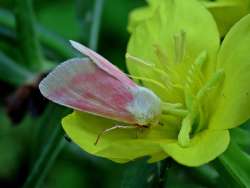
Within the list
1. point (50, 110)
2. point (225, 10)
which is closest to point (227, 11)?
point (225, 10)

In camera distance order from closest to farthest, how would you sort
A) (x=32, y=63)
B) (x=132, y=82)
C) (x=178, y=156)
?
(x=178, y=156), (x=132, y=82), (x=32, y=63)

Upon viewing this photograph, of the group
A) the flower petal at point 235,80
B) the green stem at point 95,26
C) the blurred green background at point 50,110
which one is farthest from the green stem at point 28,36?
the flower petal at point 235,80

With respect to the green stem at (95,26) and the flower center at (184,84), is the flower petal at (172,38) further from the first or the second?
the green stem at (95,26)

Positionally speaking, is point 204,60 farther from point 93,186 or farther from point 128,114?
point 93,186

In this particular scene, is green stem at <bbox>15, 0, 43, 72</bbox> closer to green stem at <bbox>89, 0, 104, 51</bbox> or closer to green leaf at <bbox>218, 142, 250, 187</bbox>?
green stem at <bbox>89, 0, 104, 51</bbox>

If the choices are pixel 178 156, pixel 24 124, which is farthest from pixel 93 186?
pixel 178 156

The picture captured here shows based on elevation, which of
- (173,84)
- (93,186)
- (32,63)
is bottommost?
(93,186)

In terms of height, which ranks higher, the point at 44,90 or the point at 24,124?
the point at 44,90
